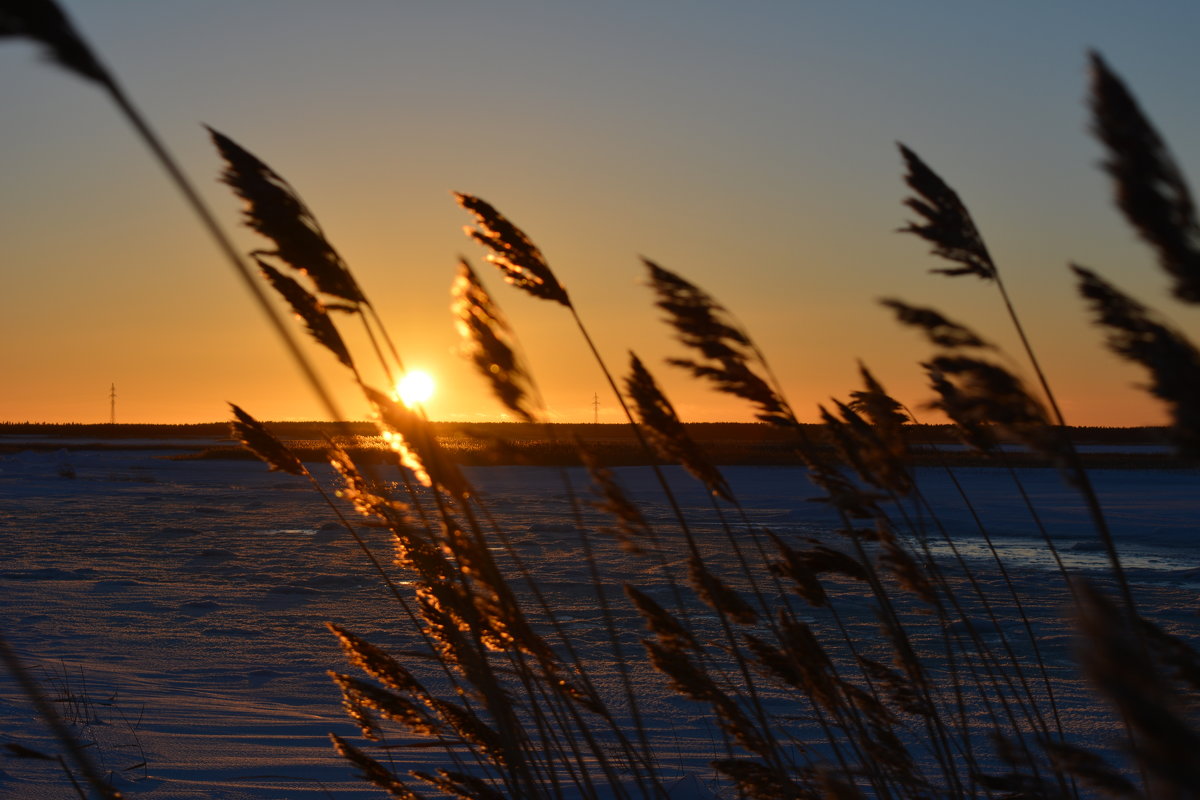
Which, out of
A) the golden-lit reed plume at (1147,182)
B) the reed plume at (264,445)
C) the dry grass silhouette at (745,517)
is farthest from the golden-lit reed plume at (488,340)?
the golden-lit reed plume at (1147,182)

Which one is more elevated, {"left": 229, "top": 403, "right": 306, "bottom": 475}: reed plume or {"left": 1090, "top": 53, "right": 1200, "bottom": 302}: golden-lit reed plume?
{"left": 229, "top": 403, "right": 306, "bottom": 475}: reed plume

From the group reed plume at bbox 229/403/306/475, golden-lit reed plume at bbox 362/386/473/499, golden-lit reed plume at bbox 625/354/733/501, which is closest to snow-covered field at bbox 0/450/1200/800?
golden-lit reed plume at bbox 625/354/733/501

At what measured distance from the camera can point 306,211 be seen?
2.08 m

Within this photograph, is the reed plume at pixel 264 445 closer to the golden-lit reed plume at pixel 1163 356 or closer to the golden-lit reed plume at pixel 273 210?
the golden-lit reed plume at pixel 273 210

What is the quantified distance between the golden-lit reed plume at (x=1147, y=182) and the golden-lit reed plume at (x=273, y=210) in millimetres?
1508

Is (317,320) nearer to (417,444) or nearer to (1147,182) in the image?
(417,444)

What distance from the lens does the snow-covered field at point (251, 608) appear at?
472 cm

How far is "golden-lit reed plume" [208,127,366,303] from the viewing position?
6.65 feet

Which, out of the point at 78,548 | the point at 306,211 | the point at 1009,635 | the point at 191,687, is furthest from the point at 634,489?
the point at 306,211

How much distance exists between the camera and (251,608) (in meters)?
9.18

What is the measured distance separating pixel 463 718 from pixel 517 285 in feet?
4.26

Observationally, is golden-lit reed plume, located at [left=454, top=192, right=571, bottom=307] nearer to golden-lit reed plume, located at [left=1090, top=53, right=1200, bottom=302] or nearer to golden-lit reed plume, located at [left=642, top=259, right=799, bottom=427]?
golden-lit reed plume, located at [left=642, top=259, right=799, bottom=427]

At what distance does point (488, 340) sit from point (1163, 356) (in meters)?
1.65

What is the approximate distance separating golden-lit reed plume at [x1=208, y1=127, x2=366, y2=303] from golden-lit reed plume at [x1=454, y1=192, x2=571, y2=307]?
1.73ft
